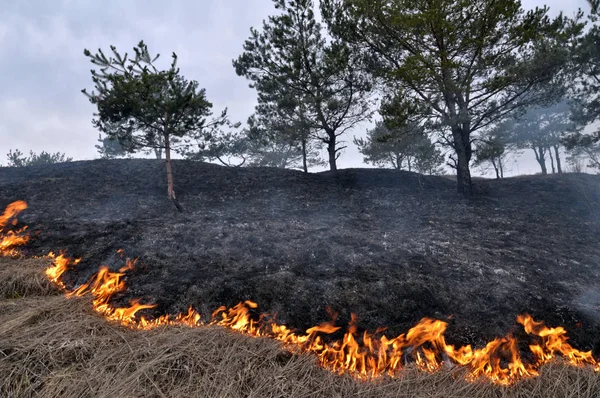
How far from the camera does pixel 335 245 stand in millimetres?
6727

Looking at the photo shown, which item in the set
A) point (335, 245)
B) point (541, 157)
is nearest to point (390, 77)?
point (335, 245)

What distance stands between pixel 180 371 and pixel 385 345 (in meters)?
2.05

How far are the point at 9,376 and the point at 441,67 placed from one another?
1199cm

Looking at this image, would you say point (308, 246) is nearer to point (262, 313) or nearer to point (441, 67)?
point (262, 313)

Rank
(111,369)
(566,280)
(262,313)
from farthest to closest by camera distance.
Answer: (566,280)
(262,313)
(111,369)

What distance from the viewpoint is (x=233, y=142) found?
21.1 metres

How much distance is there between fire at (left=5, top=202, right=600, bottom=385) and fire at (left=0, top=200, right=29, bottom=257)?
249 centimetres

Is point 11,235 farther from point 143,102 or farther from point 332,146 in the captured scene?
point 332,146

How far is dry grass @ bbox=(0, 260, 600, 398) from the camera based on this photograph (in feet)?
8.50

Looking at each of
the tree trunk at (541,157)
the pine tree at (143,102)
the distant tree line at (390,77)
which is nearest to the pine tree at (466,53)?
the distant tree line at (390,77)

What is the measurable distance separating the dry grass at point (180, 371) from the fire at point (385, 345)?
6.7 inches

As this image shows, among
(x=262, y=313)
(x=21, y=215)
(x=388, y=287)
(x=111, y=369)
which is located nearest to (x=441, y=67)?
(x=388, y=287)

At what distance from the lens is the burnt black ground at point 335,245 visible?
4.45 m

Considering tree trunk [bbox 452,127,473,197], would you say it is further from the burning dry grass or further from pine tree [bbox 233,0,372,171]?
the burning dry grass
